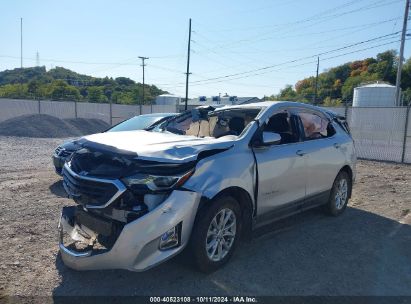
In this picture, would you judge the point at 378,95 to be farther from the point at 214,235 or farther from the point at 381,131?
the point at 214,235

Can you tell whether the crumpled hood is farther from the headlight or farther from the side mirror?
the side mirror

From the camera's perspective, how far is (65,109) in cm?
2959

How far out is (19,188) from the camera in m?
7.07

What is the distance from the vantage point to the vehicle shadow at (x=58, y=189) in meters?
6.64

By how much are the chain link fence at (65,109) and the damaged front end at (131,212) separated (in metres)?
23.2

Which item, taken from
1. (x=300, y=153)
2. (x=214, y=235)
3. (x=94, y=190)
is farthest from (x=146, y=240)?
(x=300, y=153)

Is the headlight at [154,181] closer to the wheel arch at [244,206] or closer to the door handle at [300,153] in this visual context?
the wheel arch at [244,206]

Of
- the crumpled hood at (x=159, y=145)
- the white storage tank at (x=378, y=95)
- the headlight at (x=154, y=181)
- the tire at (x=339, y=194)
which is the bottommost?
the tire at (x=339, y=194)

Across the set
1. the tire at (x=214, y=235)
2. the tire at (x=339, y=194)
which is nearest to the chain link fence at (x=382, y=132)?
the tire at (x=339, y=194)

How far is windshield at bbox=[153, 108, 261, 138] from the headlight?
141 centimetres

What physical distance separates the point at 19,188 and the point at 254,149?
16.9 ft

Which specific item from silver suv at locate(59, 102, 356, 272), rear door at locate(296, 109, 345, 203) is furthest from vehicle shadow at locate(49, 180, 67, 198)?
rear door at locate(296, 109, 345, 203)

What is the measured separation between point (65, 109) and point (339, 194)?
2759 centimetres

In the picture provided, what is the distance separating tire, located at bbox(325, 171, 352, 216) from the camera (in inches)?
226
